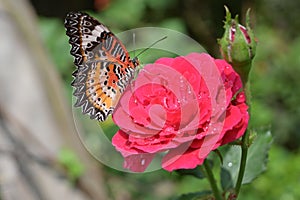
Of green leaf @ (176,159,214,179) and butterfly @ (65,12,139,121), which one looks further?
green leaf @ (176,159,214,179)

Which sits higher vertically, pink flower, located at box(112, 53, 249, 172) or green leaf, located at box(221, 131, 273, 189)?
pink flower, located at box(112, 53, 249, 172)

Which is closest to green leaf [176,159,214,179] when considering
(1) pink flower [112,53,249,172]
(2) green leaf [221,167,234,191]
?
(2) green leaf [221,167,234,191]

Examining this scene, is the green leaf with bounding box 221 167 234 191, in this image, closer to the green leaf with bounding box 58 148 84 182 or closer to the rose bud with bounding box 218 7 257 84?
the rose bud with bounding box 218 7 257 84

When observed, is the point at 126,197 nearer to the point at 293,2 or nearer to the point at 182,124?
the point at 293,2


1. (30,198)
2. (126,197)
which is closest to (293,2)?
(126,197)

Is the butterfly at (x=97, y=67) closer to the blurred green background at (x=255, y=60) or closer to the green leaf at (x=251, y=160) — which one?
the green leaf at (x=251, y=160)

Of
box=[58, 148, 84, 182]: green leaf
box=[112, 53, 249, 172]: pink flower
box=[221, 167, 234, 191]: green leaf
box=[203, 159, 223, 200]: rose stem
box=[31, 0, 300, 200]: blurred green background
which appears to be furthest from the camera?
box=[31, 0, 300, 200]: blurred green background

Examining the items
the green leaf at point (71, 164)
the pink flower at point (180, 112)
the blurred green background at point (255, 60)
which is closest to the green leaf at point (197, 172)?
the pink flower at point (180, 112)
